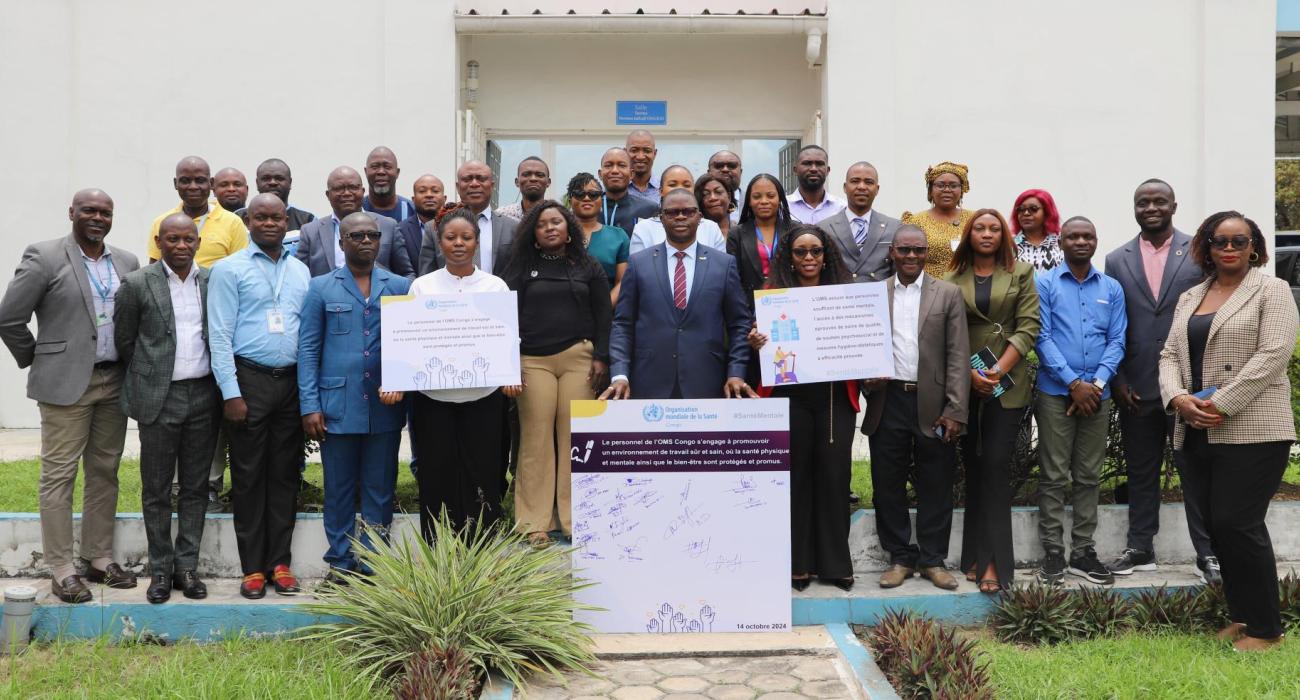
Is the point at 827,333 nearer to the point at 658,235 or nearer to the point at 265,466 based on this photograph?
the point at 658,235

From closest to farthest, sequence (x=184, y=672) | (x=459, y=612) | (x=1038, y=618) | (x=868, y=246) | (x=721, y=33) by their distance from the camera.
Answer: (x=184, y=672) → (x=459, y=612) → (x=1038, y=618) → (x=868, y=246) → (x=721, y=33)

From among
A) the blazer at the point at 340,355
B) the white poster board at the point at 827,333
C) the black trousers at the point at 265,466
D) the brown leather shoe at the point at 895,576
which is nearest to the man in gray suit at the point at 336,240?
the blazer at the point at 340,355

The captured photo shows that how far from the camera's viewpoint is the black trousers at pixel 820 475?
6156 mm

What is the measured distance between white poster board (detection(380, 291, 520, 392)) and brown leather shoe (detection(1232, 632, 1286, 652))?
3954 mm

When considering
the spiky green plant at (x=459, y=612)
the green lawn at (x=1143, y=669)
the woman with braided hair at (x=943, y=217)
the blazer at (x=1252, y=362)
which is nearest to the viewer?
the green lawn at (x=1143, y=669)

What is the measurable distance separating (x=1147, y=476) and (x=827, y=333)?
7.51ft

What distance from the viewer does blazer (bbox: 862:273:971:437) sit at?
239 inches

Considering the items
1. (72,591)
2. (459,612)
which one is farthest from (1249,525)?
(72,591)

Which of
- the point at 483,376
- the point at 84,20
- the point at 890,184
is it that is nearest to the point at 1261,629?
the point at 483,376

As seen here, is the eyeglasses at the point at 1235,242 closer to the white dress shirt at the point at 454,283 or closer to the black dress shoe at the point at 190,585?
the white dress shirt at the point at 454,283

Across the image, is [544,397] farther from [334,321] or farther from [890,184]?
[890,184]

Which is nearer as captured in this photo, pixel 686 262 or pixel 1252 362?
pixel 1252 362

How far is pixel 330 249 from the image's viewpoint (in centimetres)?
689

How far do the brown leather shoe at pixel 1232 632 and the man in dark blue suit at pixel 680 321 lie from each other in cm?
273
